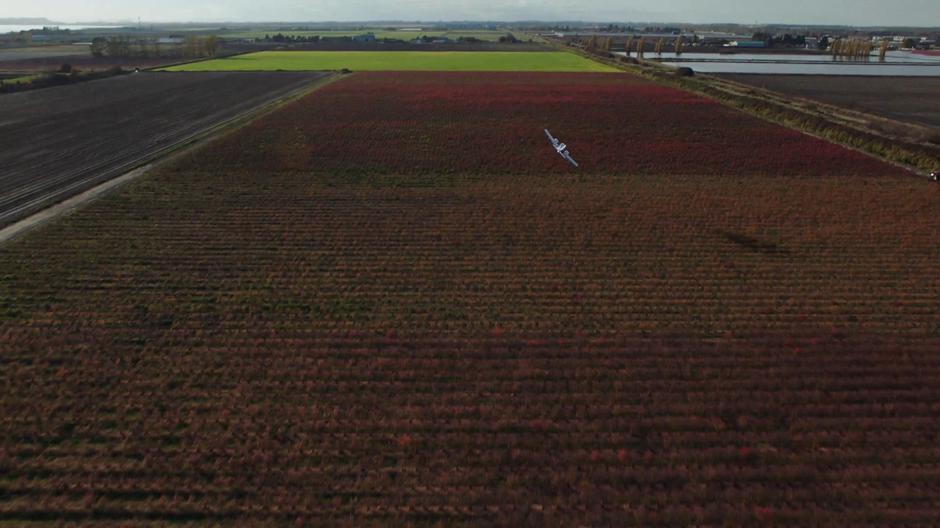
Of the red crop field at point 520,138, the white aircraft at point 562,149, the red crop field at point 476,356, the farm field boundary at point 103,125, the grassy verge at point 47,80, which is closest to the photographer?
the red crop field at point 476,356

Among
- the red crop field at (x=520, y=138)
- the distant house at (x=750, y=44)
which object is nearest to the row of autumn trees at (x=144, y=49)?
the red crop field at (x=520, y=138)

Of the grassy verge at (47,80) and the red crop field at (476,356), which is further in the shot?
the grassy verge at (47,80)

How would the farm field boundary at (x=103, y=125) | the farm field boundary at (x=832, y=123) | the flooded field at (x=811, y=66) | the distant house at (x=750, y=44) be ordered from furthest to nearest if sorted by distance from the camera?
1. the distant house at (x=750, y=44)
2. the flooded field at (x=811, y=66)
3. the farm field boundary at (x=832, y=123)
4. the farm field boundary at (x=103, y=125)

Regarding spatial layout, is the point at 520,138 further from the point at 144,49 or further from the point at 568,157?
the point at 144,49

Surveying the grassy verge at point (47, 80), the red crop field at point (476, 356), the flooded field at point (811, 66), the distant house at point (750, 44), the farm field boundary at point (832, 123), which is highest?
the distant house at point (750, 44)

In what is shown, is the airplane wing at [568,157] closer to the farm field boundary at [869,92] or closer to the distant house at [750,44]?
the farm field boundary at [869,92]

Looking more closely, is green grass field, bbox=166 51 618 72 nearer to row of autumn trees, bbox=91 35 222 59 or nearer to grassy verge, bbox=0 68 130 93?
row of autumn trees, bbox=91 35 222 59

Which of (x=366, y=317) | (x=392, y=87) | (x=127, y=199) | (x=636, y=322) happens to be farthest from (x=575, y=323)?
(x=392, y=87)
